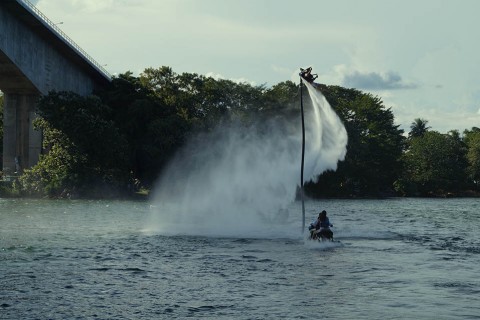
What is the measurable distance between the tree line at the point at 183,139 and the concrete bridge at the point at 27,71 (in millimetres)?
2931

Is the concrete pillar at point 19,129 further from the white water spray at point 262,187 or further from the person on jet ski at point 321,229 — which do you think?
the person on jet ski at point 321,229

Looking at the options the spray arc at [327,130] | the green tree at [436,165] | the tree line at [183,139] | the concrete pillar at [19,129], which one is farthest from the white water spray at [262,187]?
the green tree at [436,165]

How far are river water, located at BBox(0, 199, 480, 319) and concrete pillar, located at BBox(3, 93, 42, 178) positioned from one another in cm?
5227

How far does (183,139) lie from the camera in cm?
11206

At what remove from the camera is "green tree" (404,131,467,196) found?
160000mm

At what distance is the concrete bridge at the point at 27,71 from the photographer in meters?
87.2

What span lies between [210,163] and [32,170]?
2381 cm

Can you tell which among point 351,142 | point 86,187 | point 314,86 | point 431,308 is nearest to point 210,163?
point 86,187

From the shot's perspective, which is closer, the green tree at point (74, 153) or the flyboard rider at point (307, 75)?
the flyboard rider at point (307, 75)

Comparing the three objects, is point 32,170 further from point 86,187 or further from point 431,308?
point 431,308

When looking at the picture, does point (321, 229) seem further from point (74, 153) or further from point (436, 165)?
point (436, 165)

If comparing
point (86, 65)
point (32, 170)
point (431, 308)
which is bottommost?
point (431, 308)

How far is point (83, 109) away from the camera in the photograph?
101 meters

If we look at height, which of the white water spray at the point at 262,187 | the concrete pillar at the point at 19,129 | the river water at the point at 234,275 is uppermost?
the concrete pillar at the point at 19,129
